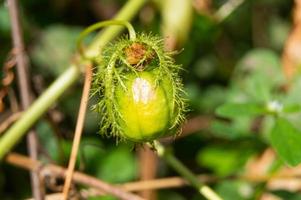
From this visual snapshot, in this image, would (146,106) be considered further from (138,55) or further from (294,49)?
(294,49)

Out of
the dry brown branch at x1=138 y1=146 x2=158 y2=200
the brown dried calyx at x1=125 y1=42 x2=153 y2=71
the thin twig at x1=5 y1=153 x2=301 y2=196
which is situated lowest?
the brown dried calyx at x1=125 y1=42 x2=153 y2=71

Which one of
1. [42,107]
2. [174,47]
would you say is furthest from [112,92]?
[174,47]

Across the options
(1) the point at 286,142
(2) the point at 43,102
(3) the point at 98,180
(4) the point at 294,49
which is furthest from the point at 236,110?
(4) the point at 294,49

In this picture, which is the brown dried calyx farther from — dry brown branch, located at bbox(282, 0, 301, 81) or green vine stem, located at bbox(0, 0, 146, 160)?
dry brown branch, located at bbox(282, 0, 301, 81)

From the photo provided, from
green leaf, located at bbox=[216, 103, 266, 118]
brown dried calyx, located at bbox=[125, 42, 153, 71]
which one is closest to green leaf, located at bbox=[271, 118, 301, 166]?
green leaf, located at bbox=[216, 103, 266, 118]

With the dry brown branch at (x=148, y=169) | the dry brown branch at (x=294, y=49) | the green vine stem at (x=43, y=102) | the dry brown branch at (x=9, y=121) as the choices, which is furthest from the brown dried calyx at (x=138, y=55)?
the dry brown branch at (x=294, y=49)

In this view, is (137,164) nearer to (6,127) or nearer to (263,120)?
(263,120)
